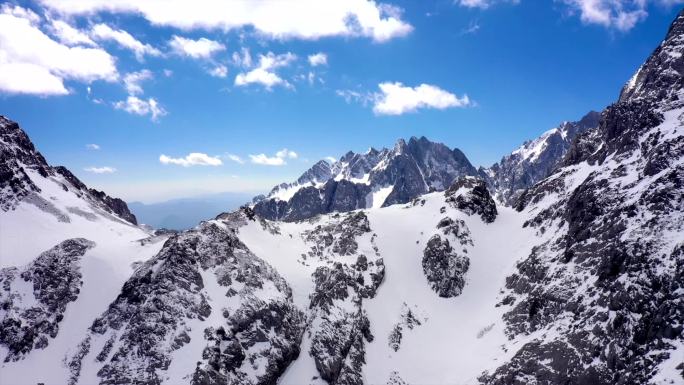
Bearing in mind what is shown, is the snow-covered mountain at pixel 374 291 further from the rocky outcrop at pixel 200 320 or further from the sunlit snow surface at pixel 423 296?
the sunlit snow surface at pixel 423 296

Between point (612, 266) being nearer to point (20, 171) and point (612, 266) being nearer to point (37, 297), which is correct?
point (37, 297)

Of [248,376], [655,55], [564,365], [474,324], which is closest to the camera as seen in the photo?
[564,365]

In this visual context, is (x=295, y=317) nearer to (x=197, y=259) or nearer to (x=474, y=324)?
(x=197, y=259)

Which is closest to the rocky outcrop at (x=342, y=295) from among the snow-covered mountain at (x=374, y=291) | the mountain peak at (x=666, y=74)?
the snow-covered mountain at (x=374, y=291)

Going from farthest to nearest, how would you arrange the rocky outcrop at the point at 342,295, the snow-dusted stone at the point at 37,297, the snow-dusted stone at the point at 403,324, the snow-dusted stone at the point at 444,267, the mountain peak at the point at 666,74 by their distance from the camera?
the mountain peak at the point at 666,74 → the snow-dusted stone at the point at 444,267 → the snow-dusted stone at the point at 403,324 → the rocky outcrop at the point at 342,295 → the snow-dusted stone at the point at 37,297

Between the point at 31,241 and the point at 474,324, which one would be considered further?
the point at 474,324

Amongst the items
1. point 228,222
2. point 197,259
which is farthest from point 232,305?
point 228,222

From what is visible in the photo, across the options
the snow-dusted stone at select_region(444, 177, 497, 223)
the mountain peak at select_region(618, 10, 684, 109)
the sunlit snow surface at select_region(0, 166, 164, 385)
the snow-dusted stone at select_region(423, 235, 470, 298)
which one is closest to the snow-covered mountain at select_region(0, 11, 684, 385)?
→ the sunlit snow surface at select_region(0, 166, 164, 385)
